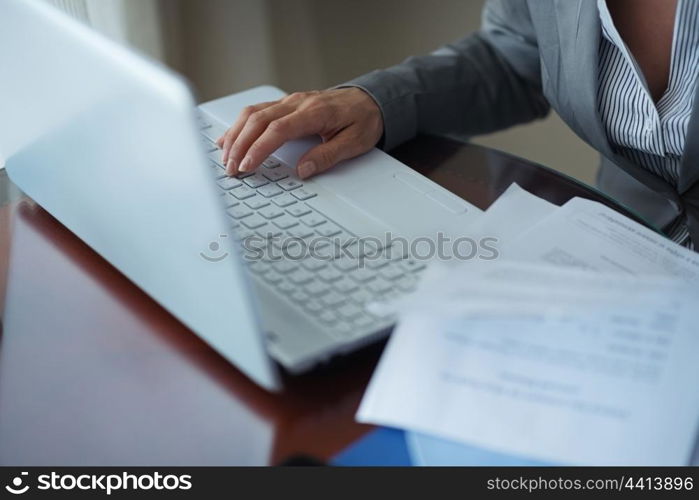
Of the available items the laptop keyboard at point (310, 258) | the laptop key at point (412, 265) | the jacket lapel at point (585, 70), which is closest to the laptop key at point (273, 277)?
the laptop keyboard at point (310, 258)

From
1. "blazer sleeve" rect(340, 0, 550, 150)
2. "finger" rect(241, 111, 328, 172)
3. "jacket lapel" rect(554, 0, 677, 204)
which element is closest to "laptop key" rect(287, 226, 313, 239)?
"finger" rect(241, 111, 328, 172)

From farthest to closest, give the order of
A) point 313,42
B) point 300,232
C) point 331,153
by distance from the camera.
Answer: point 313,42, point 331,153, point 300,232

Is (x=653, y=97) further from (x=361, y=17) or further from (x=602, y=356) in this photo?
(x=361, y=17)

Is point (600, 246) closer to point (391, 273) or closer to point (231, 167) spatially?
point (391, 273)

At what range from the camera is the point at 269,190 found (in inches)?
31.2

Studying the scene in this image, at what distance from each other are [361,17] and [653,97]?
3.14 ft

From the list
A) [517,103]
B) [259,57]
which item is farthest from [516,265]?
[259,57]

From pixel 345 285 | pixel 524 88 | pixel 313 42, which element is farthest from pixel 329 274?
pixel 313 42

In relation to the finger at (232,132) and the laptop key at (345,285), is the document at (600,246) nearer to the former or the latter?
the laptop key at (345,285)

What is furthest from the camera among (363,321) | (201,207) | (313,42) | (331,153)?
(313,42)

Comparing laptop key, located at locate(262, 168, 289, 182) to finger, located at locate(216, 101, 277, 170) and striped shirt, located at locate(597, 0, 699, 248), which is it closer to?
finger, located at locate(216, 101, 277, 170)

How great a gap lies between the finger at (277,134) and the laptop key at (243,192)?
2cm

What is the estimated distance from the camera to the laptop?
51 cm

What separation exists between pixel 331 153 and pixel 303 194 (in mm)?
67
